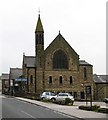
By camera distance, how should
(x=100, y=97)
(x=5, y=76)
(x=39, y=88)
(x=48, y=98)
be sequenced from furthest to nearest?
(x=5, y=76) → (x=100, y=97) → (x=39, y=88) → (x=48, y=98)

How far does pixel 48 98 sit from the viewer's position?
5850cm

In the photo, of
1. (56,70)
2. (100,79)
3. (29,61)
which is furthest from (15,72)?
(56,70)

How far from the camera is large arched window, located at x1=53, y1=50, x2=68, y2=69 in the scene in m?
84.9

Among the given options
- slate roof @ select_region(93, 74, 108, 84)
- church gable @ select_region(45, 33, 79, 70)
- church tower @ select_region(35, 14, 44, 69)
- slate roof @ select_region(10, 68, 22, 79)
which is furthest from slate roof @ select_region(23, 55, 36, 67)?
slate roof @ select_region(10, 68, 22, 79)

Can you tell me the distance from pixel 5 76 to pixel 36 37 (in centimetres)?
7565

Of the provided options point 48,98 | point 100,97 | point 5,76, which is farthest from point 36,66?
point 5,76

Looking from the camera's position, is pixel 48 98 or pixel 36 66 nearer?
pixel 48 98

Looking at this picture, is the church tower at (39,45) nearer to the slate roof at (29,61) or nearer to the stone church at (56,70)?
the stone church at (56,70)

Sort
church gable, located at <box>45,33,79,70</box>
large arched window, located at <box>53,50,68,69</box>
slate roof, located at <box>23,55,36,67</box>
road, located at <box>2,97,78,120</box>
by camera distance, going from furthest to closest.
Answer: slate roof, located at <box>23,55,36,67</box> < large arched window, located at <box>53,50,68,69</box> < church gable, located at <box>45,33,79,70</box> < road, located at <box>2,97,78,120</box>

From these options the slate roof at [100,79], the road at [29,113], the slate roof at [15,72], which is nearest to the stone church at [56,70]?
the slate roof at [100,79]

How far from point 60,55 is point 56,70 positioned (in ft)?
11.9

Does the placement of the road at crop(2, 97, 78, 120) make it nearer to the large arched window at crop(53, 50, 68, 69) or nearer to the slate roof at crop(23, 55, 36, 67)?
the large arched window at crop(53, 50, 68, 69)

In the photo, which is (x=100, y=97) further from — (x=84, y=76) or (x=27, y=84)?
(x=27, y=84)

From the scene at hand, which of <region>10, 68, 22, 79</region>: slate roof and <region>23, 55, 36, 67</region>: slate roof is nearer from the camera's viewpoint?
<region>23, 55, 36, 67</region>: slate roof
